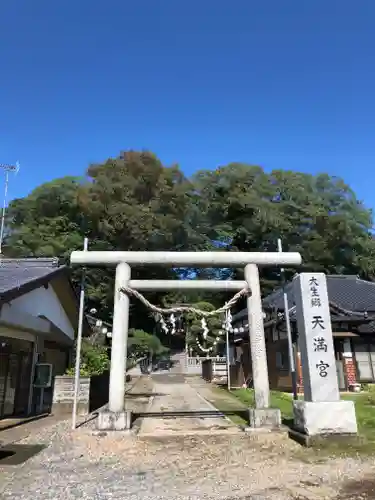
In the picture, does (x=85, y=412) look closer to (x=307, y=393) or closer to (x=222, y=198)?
(x=307, y=393)

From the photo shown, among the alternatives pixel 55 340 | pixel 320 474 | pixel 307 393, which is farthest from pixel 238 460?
pixel 55 340

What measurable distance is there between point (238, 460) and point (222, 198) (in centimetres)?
4240

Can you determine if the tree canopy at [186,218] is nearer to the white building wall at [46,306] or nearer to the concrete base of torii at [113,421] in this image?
the white building wall at [46,306]

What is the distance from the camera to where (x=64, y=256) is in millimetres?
34688

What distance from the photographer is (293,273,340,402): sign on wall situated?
8.65 metres

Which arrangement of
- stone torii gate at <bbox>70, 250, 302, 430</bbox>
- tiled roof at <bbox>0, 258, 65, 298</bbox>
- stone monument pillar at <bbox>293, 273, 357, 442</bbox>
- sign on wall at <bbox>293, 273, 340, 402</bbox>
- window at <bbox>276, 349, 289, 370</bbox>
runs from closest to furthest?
stone monument pillar at <bbox>293, 273, 357, 442</bbox>, sign on wall at <bbox>293, 273, 340, 402</bbox>, stone torii gate at <bbox>70, 250, 302, 430</bbox>, tiled roof at <bbox>0, 258, 65, 298</bbox>, window at <bbox>276, 349, 289, 370</bbox>

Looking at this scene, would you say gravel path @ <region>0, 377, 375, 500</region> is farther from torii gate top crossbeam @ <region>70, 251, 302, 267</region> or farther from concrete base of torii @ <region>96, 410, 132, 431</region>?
torii gate top crossbeam @ <region>70, 251, 302, 267</region>

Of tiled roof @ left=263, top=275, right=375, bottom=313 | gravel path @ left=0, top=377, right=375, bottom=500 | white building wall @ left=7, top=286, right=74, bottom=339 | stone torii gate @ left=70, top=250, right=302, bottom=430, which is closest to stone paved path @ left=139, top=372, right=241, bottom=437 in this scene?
gravel path @ left=0, top=377, right=375, bottom=500

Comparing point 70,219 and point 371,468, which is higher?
point 70,219

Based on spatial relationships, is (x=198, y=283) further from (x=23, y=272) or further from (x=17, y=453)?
(x=23, y=272)

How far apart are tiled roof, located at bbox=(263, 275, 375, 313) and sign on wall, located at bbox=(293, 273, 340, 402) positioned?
479 inches

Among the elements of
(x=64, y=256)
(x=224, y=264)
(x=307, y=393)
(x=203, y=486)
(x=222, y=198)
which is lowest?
(x=203, y=486)

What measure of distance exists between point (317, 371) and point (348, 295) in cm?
1700

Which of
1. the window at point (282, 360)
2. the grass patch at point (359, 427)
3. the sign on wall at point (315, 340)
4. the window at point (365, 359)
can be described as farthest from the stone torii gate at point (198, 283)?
the window at point (365, 359)
